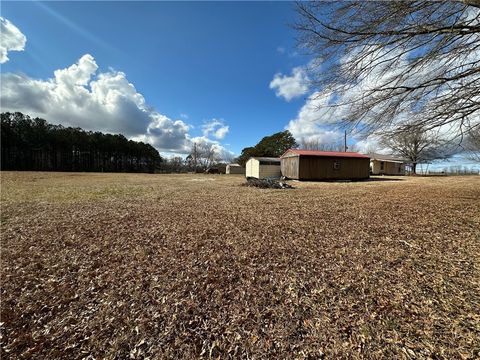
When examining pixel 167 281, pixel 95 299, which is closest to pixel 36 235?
pixel 95 299

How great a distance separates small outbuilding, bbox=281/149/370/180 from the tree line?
44.7 metres

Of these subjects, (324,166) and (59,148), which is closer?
(324,166)

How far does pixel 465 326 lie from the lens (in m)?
2.07

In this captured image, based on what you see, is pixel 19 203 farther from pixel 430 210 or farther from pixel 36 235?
pixel 430 210

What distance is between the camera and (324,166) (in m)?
19.7

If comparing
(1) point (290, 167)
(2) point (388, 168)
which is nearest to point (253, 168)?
(1) point (290, 167)

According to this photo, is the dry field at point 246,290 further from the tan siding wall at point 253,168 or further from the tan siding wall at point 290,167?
the tan siding wall at point 253,168

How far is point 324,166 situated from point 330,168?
0.67 metres

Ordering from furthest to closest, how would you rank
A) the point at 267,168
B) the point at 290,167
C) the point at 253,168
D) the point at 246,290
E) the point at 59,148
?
the point at 59,148
the point at 253,168
the point at 267,168
the point at 290,167
the point at 246,290

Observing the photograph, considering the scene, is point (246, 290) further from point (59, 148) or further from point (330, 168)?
point (59, 148)

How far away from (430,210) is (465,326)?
5.11 metres

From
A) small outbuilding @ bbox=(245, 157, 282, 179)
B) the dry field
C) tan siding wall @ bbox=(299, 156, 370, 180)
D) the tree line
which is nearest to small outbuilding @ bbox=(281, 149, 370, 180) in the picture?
tan siding wall @ bbox=(299, 156, 370, 180)

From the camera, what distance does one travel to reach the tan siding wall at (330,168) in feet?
63.0

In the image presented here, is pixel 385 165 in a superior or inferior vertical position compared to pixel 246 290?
superior
